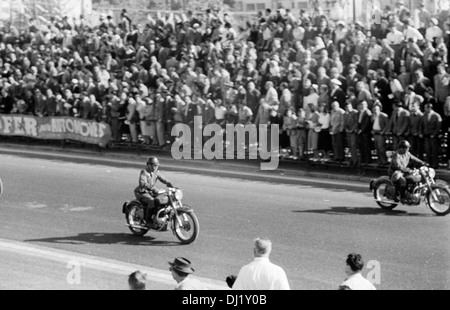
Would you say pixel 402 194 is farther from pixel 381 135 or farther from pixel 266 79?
pixel 266 79

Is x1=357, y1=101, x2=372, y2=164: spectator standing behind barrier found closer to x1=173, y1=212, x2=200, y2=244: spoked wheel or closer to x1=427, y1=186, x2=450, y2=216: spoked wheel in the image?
x1=427, y1=186, x2=450, y2=216: spoked wheel

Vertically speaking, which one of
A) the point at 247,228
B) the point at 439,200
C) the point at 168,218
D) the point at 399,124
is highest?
the point at 399,124

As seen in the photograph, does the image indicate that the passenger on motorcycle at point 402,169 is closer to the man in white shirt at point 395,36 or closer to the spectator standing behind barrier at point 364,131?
the spectator standing behind barrier at point 364,131

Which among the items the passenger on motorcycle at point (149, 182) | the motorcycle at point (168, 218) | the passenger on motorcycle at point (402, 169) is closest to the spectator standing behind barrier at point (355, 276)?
the motorcycle at point (168, 218)

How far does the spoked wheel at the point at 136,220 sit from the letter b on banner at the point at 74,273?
2012 millimetres

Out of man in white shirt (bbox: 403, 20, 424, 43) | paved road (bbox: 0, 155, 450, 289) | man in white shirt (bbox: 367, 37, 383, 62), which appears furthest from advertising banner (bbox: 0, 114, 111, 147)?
man in white shirt (bbox: 403, 20, 424, 43)

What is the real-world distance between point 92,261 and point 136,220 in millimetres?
1949

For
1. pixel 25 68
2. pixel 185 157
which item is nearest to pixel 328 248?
pixel 185 157

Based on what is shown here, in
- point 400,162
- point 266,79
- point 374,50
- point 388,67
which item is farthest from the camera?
point 266,79

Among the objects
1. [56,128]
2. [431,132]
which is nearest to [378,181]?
[431,132]

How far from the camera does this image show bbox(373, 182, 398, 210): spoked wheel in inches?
683

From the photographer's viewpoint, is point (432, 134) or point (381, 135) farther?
point (381, 135)

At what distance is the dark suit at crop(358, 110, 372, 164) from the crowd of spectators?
0.02m

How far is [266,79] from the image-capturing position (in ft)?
78.2
